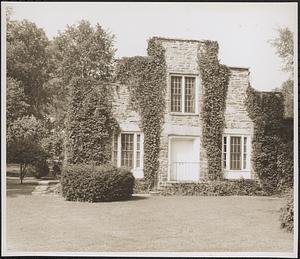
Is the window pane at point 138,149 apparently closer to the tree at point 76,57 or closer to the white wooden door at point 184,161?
the white wooden door at point 184,161

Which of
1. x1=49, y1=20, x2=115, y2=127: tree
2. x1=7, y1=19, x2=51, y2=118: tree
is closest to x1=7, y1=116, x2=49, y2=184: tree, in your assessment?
x1=7, y1=19, x2=51, y2=118: tree

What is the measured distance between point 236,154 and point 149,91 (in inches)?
79.0

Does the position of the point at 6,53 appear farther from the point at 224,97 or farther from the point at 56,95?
the point at 224,97

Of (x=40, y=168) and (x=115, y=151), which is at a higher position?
(x=115, y=151)

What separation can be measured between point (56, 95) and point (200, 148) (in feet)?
9.07

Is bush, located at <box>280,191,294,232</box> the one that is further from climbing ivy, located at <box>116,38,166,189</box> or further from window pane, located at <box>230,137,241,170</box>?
climbing ivy, located at <box>116,38,166,189</box>

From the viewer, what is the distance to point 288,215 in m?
9.09

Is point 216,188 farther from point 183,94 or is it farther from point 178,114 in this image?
point 183,94

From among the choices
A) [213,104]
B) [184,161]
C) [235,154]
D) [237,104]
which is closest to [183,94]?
[213,104]

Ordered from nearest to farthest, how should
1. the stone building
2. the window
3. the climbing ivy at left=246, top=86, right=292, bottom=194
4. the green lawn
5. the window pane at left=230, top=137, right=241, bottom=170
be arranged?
the green lawn
the climbing ivy at left=246, top=86, right=292, bottom=194
the stone building
the window pane at left=230, top=137, right=241, bottom=170
the window

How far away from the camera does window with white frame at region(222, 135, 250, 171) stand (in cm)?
998

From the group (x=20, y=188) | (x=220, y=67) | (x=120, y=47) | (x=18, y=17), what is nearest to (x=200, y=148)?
(x=220, y=67)

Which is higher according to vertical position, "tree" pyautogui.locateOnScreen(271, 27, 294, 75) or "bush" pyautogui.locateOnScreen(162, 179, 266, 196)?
"tree" pyautogui.locateOnScreen(271, 27, 294, 75)

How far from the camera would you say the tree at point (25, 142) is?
9.13m
